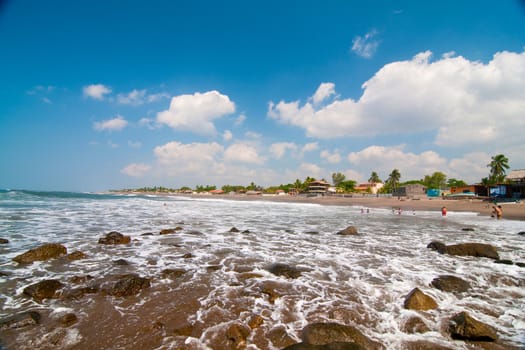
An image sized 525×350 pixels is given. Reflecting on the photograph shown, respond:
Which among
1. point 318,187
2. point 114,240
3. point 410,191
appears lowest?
point 114,240

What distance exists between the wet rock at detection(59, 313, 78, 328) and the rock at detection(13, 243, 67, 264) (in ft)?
19.5

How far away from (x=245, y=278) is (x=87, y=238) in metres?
11.2

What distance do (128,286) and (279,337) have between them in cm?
470

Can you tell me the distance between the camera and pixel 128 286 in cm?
671

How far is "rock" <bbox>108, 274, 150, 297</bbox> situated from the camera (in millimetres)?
6508

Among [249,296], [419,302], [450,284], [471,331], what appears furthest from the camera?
[450,284]

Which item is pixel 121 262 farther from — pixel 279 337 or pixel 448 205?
pixel 448 205

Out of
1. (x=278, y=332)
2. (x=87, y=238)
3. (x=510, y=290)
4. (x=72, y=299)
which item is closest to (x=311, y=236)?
(x=510, y=290)

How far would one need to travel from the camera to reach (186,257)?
1012cm

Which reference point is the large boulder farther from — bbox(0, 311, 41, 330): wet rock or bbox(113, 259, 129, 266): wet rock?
bbox(0, 311, 41, 330): wet rock

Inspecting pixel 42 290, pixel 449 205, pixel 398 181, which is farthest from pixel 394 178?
pixel 42 290

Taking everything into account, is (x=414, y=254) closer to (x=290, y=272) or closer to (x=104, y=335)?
(x=290, y=272)

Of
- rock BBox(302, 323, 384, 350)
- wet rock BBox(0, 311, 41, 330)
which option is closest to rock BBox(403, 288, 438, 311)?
rock BBox(302, 323, 384, 350)

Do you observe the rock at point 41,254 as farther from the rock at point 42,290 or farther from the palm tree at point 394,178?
the palm tree at point 394,178
